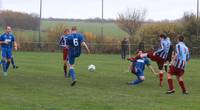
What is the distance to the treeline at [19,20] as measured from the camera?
58.4m

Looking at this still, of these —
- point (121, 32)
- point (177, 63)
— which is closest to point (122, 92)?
point (177, 63)

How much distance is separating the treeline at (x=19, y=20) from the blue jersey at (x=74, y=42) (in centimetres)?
3849

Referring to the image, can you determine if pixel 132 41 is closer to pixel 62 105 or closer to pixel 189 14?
pixel 189 14

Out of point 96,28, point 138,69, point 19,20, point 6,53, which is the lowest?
point 138,69

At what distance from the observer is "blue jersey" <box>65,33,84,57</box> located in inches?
763

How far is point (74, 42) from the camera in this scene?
19.4m

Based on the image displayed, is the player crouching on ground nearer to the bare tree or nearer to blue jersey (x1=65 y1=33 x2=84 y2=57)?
blue jersey (x1=65 y1=33 x2=84 y2=57)

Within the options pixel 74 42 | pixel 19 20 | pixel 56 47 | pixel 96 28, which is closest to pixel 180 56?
pixel 74 42

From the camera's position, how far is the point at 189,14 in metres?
55.4

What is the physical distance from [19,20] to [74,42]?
41231mm

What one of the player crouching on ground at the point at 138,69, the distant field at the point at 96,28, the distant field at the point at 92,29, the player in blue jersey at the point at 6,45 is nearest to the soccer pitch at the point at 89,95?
the player crouching on ground at the point at 138,69

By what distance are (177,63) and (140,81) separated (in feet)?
12.8

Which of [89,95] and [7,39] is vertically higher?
[7,39]

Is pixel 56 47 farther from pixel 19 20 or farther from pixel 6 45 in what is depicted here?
pixel 6 45
